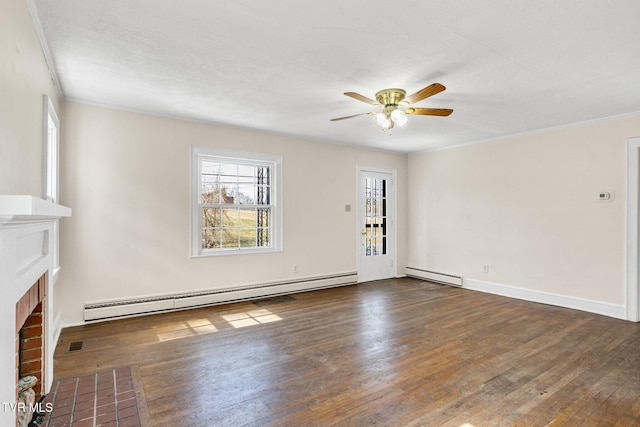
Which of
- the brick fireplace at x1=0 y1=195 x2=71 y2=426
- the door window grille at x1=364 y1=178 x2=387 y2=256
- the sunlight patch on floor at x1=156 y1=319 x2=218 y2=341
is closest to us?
the brick fireplace at x1=0 y1=195 x2=71 y2=426

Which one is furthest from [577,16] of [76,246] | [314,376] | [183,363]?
[76,246]

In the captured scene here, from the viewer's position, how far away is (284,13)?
2.04m

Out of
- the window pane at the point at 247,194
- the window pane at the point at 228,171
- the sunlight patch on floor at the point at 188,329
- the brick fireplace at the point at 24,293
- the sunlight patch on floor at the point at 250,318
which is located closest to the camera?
the brick fireplace at the point at 24,293

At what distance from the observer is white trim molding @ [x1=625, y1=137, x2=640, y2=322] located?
12.9 feet

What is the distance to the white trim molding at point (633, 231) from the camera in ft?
12.9

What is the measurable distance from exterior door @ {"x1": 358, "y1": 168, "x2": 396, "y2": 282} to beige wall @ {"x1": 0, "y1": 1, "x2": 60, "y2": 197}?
4677 mm

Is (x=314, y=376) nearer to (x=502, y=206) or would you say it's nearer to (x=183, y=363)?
(x=183, y=363)

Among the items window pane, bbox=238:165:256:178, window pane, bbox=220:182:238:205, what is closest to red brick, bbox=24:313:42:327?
window pane, bbox=220:182:238:205

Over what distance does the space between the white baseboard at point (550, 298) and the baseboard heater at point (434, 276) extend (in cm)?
14

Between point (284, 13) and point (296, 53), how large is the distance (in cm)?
51

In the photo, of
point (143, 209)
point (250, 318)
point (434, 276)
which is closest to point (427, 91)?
point (250, 318)

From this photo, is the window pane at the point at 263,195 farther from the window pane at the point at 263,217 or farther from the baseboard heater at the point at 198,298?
the baseboard heater at the point at 198,298

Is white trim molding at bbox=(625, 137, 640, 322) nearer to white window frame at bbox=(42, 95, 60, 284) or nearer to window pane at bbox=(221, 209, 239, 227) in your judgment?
window pane at bbox=(221, 209, 239, 227)

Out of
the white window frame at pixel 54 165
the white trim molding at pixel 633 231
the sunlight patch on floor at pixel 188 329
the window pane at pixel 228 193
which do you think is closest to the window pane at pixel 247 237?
the window pane at pixel 228 193
